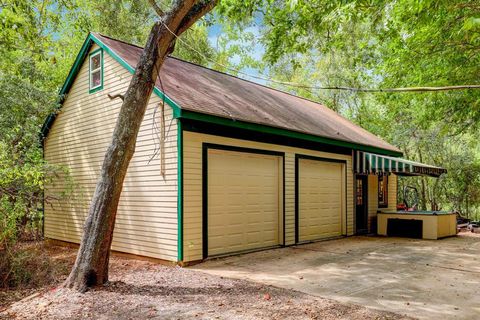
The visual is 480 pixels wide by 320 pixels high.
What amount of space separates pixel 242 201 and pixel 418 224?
6.35 m

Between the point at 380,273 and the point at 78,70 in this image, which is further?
the point at 78,70

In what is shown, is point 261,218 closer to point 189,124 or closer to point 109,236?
point 189,124

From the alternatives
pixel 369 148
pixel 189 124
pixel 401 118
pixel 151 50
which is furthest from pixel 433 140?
pixel 151 50

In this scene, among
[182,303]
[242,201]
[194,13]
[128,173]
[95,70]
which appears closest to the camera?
[182,303]

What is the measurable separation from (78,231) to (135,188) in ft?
9.75

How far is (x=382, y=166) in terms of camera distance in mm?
11906

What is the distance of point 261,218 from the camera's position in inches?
369

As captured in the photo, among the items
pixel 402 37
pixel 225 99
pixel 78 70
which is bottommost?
pixel 225 99

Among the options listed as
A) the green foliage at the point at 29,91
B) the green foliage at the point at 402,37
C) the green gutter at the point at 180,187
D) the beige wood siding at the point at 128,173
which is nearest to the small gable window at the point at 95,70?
the beige wood siding at the point at 128,173

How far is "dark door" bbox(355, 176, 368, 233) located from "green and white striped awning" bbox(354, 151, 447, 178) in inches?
34.6

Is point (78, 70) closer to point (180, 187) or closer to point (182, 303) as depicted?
point (180, 187)

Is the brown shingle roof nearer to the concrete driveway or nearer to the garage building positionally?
the garage building

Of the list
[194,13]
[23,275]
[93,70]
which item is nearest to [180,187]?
[23,275]

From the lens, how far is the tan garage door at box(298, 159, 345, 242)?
10.5 meters
